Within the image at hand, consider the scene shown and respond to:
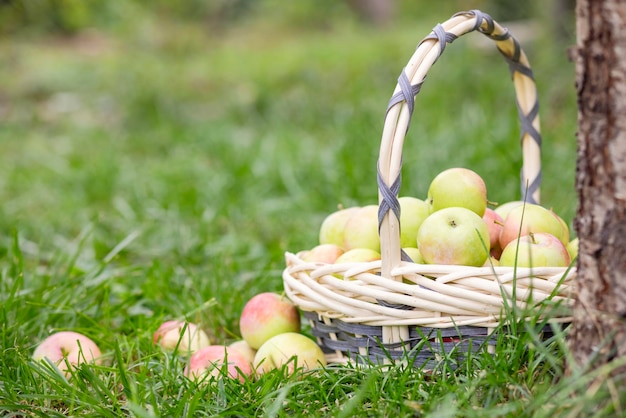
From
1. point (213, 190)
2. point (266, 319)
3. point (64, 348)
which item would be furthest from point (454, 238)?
point (213, 190)

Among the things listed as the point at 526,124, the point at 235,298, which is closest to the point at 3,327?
the point at 235,298

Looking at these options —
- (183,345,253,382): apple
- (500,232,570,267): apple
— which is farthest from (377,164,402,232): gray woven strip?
→ (183,345,253,382): apple

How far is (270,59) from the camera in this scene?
677 cm

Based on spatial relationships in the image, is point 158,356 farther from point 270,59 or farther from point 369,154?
point 270,59

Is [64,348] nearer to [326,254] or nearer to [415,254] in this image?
[326,254]

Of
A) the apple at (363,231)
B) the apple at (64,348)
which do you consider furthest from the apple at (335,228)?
the apple at (64,348)

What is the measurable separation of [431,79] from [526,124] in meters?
3.38

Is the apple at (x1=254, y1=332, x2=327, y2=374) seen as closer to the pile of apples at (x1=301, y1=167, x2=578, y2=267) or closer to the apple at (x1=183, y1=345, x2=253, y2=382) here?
the apple at (x1=183, y1=345, x2=253, y2=382)

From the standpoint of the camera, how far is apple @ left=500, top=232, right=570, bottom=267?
143 centimetres

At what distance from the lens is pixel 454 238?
1461mm

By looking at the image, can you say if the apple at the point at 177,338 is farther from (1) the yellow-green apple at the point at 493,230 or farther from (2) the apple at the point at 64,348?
(1) the yellow-green apple at the point at 493,230

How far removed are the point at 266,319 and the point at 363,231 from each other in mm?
339

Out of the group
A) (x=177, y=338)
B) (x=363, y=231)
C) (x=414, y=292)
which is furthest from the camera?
(x=177, y=338)

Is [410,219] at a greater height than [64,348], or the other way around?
[410,219]
